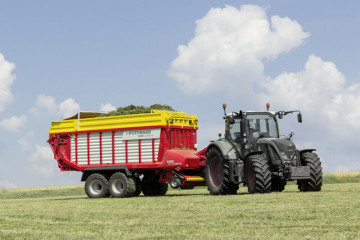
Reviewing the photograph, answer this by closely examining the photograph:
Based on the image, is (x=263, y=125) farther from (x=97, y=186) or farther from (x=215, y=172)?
(x=97, y=186)

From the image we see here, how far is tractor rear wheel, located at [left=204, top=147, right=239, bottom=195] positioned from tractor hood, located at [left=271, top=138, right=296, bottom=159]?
5.81 feet

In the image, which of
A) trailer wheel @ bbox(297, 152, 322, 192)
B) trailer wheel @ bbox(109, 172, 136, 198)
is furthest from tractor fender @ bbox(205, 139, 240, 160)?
trailer wheel @ bbox(109, 172, 136, 198)

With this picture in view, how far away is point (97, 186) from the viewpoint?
75.6ft

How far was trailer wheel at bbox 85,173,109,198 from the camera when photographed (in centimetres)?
2259

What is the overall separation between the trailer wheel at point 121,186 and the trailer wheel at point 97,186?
27 cm

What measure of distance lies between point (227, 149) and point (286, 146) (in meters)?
1.97

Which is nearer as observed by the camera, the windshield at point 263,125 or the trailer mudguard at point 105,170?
the windshield at point 263,125

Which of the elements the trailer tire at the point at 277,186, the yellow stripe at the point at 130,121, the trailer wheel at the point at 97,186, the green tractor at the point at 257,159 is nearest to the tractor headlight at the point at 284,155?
the green tractor at the point at 257,159

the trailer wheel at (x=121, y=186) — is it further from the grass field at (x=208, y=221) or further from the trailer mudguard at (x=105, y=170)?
the grass field at (x=208, y=221)

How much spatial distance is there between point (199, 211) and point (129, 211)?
197cm

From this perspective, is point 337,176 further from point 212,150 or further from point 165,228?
point 165,228

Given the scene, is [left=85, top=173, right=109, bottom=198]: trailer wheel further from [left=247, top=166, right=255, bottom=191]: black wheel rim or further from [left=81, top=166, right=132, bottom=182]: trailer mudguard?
[left=247, top=166, right=255, bottom=191]: black wheel rim

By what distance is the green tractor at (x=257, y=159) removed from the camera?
1861 centimetres

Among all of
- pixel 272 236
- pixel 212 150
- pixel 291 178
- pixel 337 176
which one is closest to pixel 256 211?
pixel 272 236
